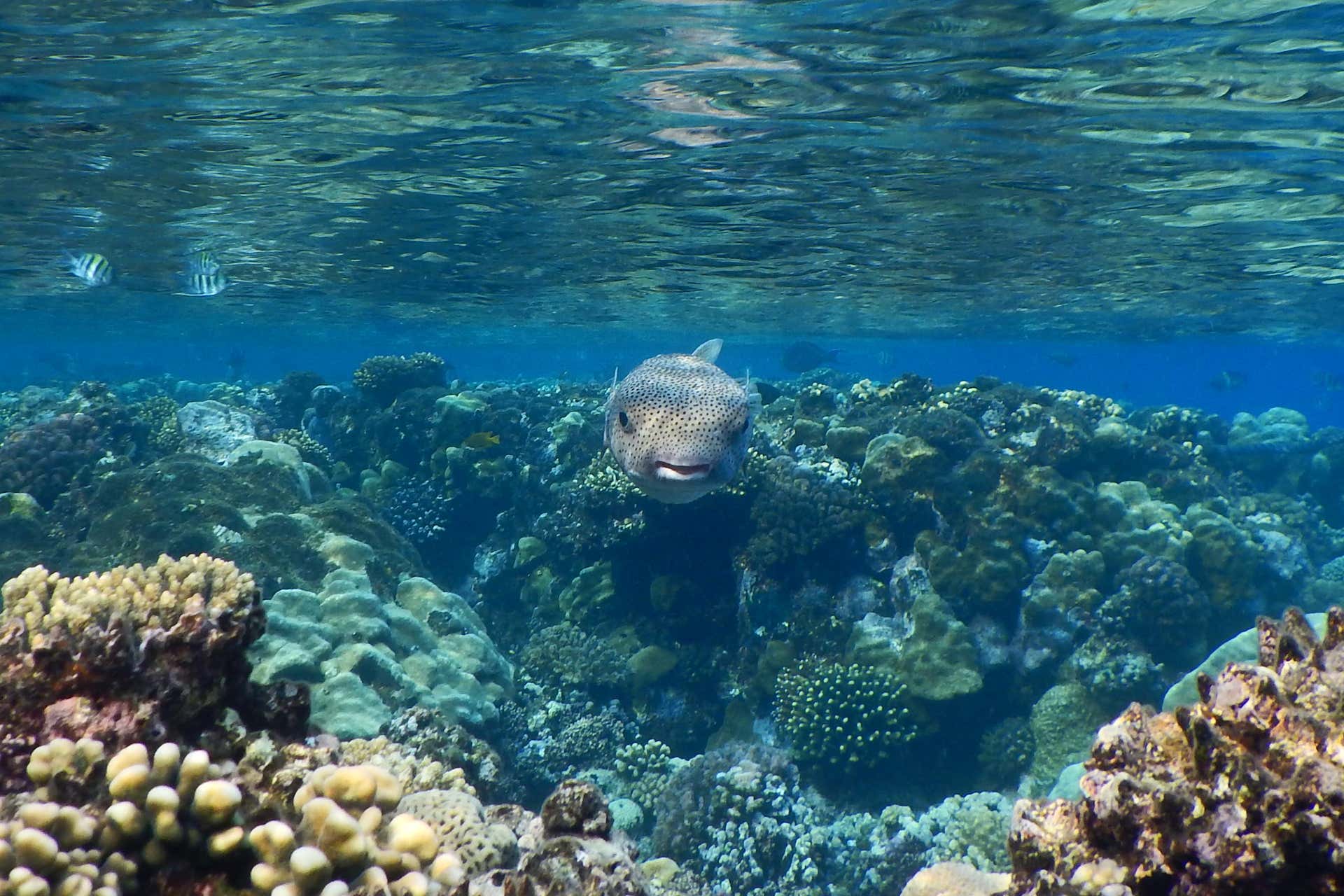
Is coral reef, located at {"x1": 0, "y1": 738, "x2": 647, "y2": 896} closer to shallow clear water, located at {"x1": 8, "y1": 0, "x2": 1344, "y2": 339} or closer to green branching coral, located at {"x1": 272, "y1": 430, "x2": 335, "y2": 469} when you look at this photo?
shallow clear water, located at {"x1": 8, "y1": 0, "x2": 1344, "y2": 339}

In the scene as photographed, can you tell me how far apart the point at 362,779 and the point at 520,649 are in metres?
10.3

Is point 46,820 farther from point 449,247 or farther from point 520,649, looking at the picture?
point 449,247

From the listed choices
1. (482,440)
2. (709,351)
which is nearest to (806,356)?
(482,440)

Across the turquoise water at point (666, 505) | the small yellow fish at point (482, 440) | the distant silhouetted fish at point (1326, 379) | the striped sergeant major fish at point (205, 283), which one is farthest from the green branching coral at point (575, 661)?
the distant silhouetted fish at point (1326, 379)

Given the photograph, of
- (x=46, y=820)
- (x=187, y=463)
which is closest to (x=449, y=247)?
(x=187, y=463)

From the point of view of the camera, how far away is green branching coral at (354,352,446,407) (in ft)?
60.1

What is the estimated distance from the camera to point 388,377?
60.1 feet

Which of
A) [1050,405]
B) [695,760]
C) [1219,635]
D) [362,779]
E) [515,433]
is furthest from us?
[515,433]

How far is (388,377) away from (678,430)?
14.8m

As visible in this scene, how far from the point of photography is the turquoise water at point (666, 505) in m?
2.95

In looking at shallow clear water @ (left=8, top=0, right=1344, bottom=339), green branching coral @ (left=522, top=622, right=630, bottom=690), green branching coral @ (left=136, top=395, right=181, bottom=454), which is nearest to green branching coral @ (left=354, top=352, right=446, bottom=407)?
shallow clear water @ (left=8, top=0, right=1344, bottom=339)

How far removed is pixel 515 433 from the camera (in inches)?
640

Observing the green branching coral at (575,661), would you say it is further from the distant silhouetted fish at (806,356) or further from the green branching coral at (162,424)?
the distant silhouetted fish at (806,356)

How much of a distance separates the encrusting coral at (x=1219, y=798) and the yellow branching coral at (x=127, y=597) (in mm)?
3305
